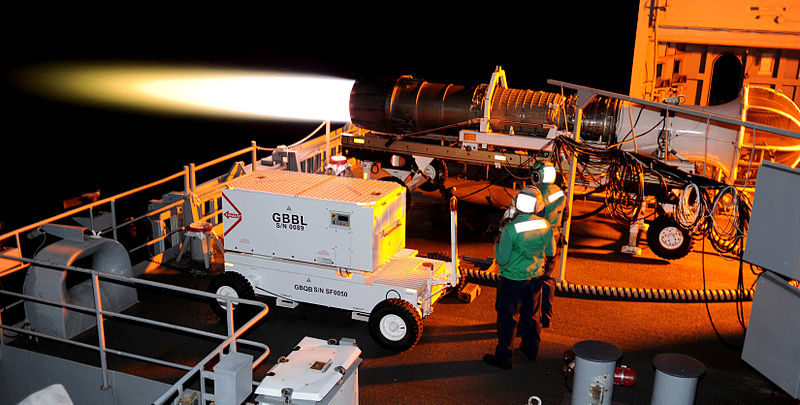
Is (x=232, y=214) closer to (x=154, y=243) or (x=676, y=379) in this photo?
(x=154, y=243)

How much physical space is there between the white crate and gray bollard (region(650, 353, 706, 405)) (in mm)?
3362

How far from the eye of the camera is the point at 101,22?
208 ft

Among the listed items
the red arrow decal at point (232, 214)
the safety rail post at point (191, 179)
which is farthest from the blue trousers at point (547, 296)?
the safety rail post at point (191, 179)

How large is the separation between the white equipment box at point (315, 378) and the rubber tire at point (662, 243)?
7051 millimetres

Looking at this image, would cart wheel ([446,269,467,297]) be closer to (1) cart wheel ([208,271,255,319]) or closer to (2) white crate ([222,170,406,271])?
(2) white crate ([222,170,406,271])

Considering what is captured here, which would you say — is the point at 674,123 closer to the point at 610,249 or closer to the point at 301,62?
the point at 610,249

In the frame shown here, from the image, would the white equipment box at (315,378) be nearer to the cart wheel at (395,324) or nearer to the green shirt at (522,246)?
the cart wheel at (395,324)

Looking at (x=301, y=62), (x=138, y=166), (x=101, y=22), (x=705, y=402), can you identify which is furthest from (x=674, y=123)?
(x=101, y=22)

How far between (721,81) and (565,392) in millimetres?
17010

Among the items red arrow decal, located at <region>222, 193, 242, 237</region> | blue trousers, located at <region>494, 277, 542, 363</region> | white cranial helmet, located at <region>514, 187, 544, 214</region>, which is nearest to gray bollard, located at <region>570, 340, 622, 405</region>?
blue trousers, located at <region>494, 277, 542, 363</region>

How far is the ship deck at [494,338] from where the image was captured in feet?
23.5

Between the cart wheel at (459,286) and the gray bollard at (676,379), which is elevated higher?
the gray bollard at (676,379)

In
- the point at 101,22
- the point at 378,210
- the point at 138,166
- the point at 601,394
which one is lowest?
the point at 138,166

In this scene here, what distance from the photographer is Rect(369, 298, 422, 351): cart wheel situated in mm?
7637
